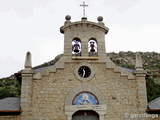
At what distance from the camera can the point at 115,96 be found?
535 inches

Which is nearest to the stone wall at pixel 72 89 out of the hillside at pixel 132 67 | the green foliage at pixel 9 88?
the hillside at pixel 132 67

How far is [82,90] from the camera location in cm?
1354

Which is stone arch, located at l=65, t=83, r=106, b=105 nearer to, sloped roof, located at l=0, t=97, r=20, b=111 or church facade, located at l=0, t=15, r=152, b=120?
church facade, located at l=0, t=15, r=152, b=120

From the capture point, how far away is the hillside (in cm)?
3397

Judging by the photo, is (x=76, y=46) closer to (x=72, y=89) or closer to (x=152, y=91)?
(x=72, y=89)

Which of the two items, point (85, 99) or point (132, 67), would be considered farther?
point (132, 67)

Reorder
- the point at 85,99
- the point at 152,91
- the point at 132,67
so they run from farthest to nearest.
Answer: the point at 132,67
the point at 152,91
the point at 85,99

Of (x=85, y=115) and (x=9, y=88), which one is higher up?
(x=9, y=88)

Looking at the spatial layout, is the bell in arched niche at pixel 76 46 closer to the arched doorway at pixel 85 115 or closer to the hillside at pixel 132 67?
the arched doorway at pixel 85 115

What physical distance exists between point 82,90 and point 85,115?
1.43m

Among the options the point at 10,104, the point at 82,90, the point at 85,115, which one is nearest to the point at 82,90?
the point at 82,90

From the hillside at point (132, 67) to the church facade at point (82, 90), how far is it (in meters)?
16.9

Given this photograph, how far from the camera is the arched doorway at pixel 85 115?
1341 centimetres

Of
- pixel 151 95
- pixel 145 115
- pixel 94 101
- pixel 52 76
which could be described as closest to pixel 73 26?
pixel 52 76
